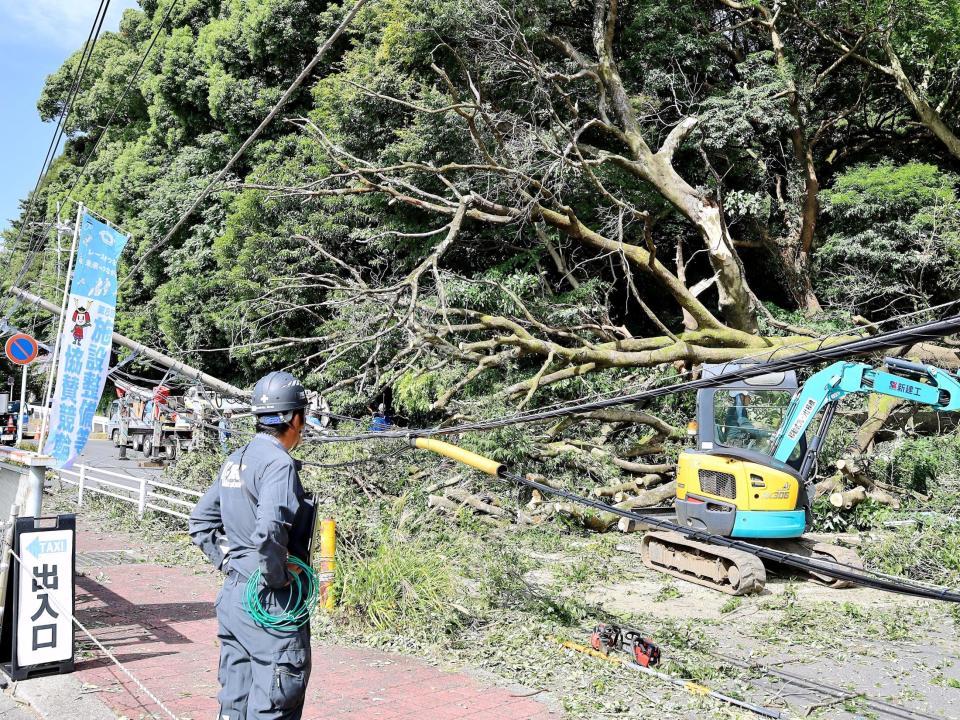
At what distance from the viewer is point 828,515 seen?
12.5 metres

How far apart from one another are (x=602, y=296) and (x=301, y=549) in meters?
15.9

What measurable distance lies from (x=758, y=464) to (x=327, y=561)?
5.38 meters

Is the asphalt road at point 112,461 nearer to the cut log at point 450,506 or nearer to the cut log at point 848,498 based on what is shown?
the cut log at point 450,506

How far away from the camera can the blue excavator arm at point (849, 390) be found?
9602 mm

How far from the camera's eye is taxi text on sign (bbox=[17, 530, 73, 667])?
5.74 meters

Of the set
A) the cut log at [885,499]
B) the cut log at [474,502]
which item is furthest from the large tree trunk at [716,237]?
the cut log at [474,502]

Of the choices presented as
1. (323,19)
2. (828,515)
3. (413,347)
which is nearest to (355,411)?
(413,347)

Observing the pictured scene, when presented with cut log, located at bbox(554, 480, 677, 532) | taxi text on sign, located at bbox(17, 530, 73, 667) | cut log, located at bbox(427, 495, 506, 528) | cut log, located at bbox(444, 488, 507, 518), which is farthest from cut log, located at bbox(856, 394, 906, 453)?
taxi text on sign, located at bbox(17, 530, 73, 667)

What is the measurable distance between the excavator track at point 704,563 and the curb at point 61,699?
22.2 feet

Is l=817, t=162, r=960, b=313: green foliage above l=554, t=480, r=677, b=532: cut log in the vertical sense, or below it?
above

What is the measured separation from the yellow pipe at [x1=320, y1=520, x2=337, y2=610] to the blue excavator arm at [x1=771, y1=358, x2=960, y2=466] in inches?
222

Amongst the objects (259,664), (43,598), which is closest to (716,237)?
(43,598)

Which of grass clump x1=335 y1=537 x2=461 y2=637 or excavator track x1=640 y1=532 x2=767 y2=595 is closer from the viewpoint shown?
grass clump x1=335 y1=537 x2=461 y2=637

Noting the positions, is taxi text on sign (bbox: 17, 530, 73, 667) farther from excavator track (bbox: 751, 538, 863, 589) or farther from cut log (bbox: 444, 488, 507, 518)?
excavator track (bbox: 751, 538, 863, 589)
